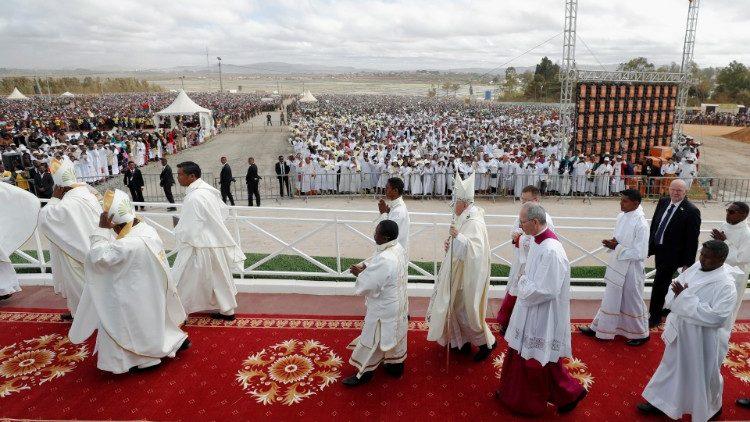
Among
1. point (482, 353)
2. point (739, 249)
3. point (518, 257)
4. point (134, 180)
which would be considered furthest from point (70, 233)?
point (134, 180)

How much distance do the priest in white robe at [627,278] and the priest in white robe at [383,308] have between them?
2369mm

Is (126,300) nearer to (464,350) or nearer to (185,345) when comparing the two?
(185,345)

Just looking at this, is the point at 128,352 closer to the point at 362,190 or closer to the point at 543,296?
the point at 543,296

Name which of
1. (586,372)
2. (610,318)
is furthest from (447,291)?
(610,318)

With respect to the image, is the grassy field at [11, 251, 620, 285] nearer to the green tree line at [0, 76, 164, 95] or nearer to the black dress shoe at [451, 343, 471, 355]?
the black dress shoe at [451, 343, 471, 355]

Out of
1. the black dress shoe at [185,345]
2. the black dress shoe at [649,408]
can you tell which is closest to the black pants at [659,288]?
the black dress shoe at [649,408]

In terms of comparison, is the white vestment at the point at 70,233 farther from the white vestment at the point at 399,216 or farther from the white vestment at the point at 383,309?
the white vestment at the point at 399,216

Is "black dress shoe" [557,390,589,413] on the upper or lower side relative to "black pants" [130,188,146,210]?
lower

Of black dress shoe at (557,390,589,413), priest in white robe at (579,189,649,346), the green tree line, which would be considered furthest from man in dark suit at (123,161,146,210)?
the green tree line

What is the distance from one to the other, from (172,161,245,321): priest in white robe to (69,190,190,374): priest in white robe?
25.6 inches

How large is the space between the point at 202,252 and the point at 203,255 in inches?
1.4

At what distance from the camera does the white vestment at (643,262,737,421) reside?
3.54 metres

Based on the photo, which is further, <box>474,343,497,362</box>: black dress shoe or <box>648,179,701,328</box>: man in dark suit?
<box>648,179,701,328</box>: man in dark suit

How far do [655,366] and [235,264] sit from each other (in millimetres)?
4868
